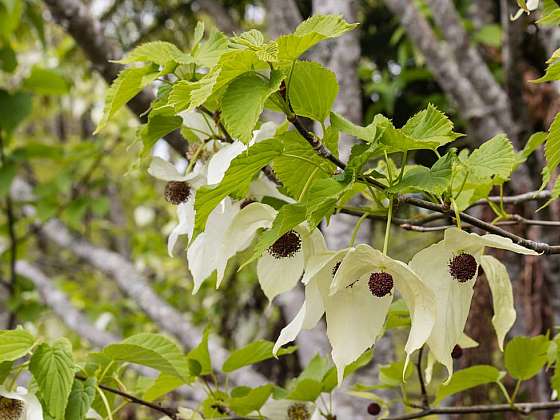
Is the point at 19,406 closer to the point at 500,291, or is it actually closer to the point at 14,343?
the point at 14,343

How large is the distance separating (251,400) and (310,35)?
45 centimetres

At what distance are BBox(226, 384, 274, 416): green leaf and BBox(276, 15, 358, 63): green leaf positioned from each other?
411 millimetres

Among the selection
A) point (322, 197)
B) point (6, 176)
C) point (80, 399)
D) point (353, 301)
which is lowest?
point (6, 176)

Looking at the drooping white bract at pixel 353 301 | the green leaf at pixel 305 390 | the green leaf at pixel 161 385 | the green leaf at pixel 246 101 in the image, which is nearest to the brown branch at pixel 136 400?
the green leaf at pixel 161 385

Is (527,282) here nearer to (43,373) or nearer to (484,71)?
(484,71)

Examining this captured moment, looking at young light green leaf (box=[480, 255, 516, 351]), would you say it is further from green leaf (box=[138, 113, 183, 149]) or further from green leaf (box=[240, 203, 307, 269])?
green leaf (box=[138, 113, 183, 149])

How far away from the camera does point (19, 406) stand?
0.66 m

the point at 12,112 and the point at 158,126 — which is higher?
the point at 158,126

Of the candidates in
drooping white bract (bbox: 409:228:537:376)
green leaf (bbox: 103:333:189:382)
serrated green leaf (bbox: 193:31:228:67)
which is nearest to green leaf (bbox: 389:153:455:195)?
drooping white bract (bbox: 409:228:537:376)

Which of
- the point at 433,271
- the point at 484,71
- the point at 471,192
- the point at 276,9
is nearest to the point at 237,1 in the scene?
the point at 276,9

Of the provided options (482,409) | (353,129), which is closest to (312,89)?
(353,129)

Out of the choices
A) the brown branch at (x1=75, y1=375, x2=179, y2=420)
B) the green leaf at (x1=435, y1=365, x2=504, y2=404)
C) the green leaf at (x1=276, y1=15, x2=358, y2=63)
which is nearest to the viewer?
the green leaf at (x1=276, y1=15, x2=358, y2=63)

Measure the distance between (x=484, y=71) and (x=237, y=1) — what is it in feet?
3.26

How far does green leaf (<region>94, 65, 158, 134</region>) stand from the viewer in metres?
0.64
